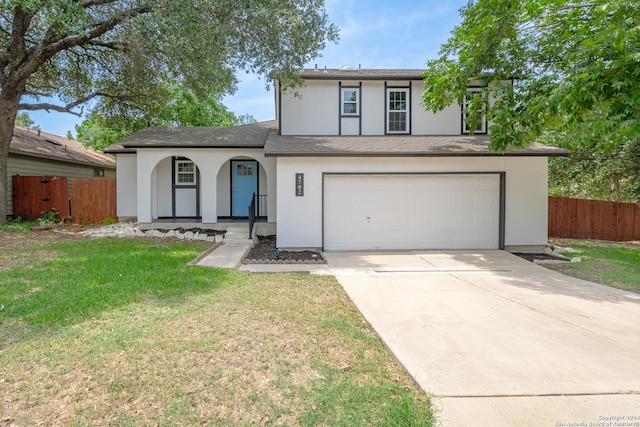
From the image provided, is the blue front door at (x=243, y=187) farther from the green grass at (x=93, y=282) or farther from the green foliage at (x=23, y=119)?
the green foliage at (x=23, y=119)

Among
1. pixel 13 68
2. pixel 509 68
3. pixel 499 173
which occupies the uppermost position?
pixel 13 68

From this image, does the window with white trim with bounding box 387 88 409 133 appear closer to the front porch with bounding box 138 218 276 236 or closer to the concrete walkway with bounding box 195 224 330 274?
the front porch with bounding box 138 218 276 236

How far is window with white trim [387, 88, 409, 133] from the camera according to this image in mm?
11594

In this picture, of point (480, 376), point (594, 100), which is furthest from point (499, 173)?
point (480, 376)

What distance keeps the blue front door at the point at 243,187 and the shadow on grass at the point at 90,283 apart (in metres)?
4.41

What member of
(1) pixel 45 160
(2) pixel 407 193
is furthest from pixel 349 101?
(1) pixel 45 160

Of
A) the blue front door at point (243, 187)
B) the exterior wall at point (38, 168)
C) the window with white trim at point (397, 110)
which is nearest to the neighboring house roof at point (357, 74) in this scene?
the window with white trim at point (397, 110)

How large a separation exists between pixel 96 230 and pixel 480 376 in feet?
40.1

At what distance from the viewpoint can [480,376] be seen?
121 inches

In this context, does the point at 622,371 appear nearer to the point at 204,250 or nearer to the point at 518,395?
the point at 518,395

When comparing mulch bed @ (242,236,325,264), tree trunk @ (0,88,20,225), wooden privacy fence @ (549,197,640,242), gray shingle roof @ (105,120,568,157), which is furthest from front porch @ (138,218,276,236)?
wooden privacy fence @ (549,197,640,242)

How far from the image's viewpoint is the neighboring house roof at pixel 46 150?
1383cm

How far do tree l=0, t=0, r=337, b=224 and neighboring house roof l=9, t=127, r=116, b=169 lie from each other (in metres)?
1.79

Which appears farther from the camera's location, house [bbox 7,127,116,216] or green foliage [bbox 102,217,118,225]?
house [bbox 7,127,116,216]
